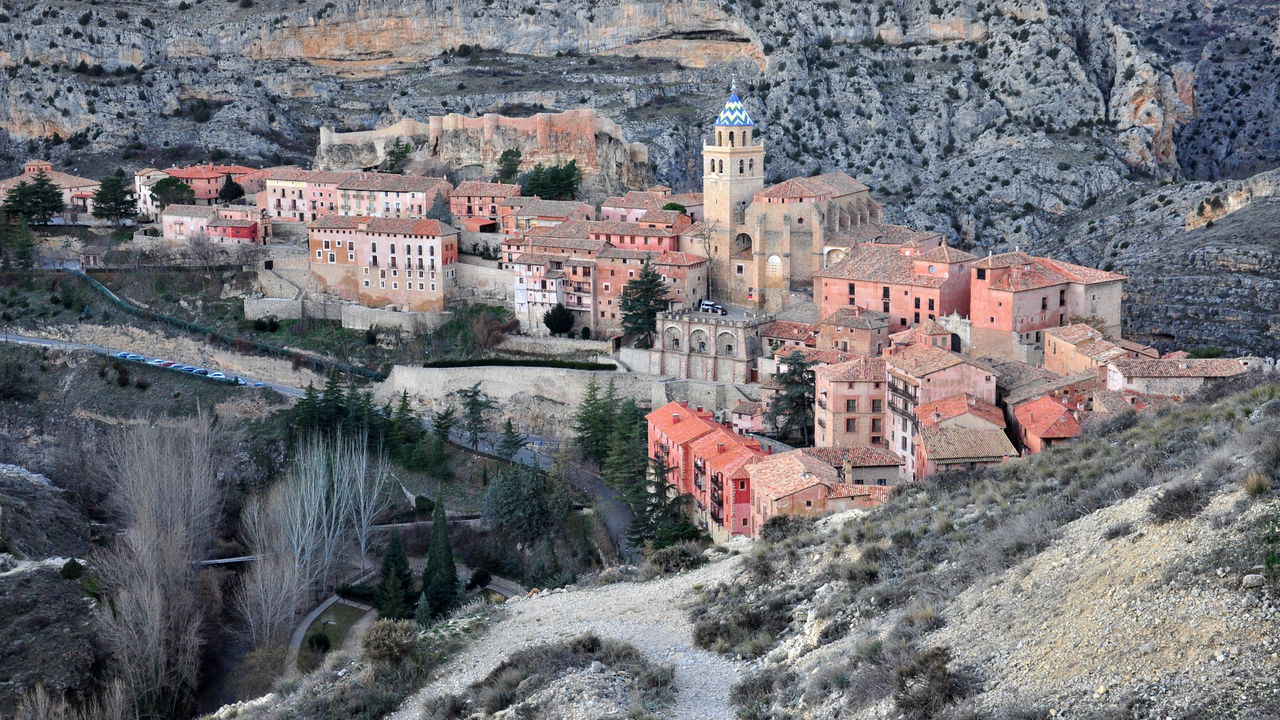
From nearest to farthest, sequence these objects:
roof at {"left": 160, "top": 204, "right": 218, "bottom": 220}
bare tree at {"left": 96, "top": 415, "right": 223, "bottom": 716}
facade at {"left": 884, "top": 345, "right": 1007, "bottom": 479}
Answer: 1. bare tree at {"left": 96, "top": 415, "right": 223, "bottom": 716}
2. facade at {"left": 884, "top": 345, "right": 1007, "bottom": 479}
3. roof at {"left": 160, "top": 204, "right": 218, "bottom": 220}

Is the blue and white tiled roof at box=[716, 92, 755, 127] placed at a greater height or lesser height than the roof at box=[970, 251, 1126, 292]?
greater

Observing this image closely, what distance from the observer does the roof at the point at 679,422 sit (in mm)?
35562

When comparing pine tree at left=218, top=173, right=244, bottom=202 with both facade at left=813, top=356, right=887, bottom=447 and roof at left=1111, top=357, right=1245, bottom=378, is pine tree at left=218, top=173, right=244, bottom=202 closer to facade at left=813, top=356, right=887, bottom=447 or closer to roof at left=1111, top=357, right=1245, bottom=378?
facade at left=813, top=356, right=887, bottom=447

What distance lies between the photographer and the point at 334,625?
3216cm

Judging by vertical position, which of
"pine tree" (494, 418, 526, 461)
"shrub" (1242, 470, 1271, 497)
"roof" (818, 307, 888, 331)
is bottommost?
"pine tree" (494, 418, 526, 461)

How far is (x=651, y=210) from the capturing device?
47250 mm

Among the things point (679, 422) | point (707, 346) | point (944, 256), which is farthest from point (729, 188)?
point (679, 422)

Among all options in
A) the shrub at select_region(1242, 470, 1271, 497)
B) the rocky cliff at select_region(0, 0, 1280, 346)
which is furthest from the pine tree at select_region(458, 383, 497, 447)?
the shrub at select_region(1242, 470, 1271, 497)

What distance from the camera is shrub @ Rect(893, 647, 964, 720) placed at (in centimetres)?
1485

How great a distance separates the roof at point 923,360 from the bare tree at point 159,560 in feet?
47.0

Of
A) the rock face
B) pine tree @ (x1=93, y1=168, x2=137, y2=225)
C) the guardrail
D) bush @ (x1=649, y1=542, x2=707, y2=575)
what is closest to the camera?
bush @ (x1=649, y1=542, x2=707, y2=575)

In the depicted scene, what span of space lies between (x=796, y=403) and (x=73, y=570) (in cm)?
1571

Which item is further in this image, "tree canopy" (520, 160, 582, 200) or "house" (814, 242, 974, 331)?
"tree canopy" (520, 160, 582, 200)

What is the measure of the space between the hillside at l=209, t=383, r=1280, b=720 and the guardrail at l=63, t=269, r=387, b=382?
23.2 meters
